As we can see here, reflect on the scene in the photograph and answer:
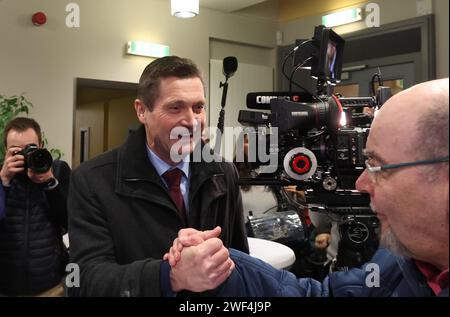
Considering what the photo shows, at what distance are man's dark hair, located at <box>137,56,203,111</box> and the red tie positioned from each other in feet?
0.53

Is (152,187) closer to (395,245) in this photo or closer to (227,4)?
(395,245)

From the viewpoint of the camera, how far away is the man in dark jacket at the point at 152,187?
0.96 metres

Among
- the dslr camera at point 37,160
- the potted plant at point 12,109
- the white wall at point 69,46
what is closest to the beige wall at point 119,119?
the white wall at point 69,46

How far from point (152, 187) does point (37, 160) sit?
0.70 m

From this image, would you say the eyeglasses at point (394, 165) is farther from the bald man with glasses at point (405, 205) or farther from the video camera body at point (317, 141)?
the video camera body at point (317, 141)

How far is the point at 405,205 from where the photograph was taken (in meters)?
0.65

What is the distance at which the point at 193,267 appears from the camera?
74cm

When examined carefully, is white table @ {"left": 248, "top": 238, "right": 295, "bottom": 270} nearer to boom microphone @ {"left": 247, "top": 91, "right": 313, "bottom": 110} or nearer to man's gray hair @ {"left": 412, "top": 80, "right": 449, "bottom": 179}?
boom microphone @ {"left": 247, "top": 91, "right": 313, "bottom": 110}

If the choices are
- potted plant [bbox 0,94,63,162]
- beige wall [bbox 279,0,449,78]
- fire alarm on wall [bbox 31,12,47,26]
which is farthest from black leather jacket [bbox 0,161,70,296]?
beige wall [bbox 279,0,449,78]

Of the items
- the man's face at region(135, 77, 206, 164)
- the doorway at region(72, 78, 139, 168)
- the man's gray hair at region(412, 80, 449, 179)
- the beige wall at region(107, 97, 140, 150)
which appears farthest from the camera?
the beige wall at region(107, 97, 140, 150)

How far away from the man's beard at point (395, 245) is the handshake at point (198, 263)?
27cm

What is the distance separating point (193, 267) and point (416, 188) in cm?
37

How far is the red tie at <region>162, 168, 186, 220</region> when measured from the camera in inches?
41.3

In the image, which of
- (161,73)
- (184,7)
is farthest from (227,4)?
(161,73)
